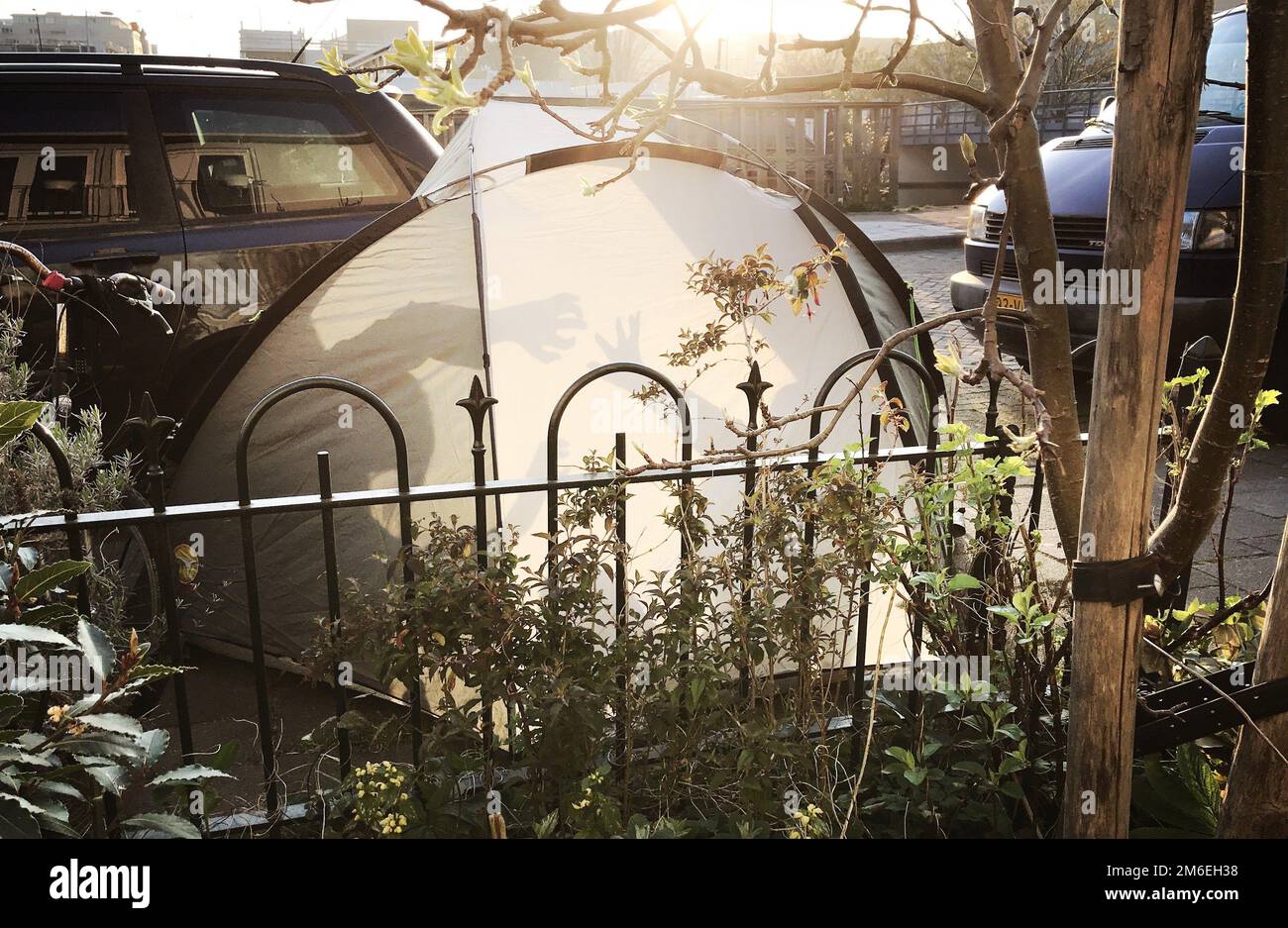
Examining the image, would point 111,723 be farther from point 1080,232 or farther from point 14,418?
point 1080,232

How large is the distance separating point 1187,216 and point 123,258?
4776 mm

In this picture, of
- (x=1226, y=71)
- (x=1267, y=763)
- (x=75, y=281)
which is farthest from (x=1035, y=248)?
(x=1226, y=71)

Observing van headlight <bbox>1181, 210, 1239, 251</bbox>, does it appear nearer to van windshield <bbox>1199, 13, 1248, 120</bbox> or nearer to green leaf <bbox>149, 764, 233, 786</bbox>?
van windshield <bbox>1199, 13, 1248, 120</bbox>

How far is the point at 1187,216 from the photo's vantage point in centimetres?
476

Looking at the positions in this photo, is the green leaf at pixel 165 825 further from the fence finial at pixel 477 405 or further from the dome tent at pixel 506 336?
the dome tent at pixel 506 336

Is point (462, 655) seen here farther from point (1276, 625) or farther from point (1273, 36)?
point (1273, 36)

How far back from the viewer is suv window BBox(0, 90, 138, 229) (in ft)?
14.4

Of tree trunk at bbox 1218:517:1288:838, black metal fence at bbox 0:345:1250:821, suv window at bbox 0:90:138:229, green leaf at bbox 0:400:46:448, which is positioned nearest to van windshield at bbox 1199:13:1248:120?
black metal fence at bbox 0:345:1250:821

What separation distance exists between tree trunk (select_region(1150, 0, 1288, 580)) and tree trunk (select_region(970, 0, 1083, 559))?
0.20 metres

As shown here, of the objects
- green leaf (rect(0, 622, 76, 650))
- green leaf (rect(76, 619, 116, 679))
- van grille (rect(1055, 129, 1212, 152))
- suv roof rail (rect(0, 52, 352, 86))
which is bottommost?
green leaf (rect(76, 619, 116, 679))

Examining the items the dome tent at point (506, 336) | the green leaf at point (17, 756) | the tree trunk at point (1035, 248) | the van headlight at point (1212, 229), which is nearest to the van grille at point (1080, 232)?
the van headlight at point (1212, 229)

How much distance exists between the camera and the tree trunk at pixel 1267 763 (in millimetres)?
1787

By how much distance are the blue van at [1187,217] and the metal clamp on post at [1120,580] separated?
2.95 metres
